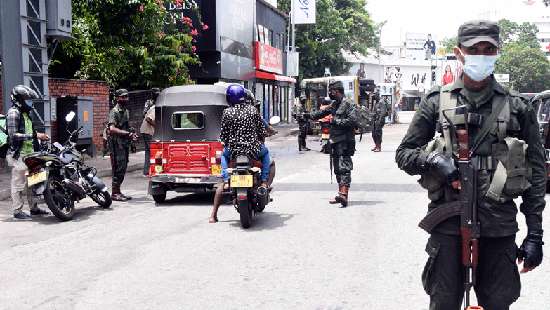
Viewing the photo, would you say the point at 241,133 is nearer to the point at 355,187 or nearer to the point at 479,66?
the point at 355,187

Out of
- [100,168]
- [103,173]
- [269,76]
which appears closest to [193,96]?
[103,173]

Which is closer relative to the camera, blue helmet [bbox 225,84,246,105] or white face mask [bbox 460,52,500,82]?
white face mask [bbox 460,52,500,82]

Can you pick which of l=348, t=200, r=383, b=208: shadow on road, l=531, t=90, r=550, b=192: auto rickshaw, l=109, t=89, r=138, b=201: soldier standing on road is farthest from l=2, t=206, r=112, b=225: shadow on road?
l=531, t=90, r=550, b=192: auto rickshaw

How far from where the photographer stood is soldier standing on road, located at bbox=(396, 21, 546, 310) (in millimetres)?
3250

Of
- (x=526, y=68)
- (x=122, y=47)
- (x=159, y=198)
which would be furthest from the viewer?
(x=526, y=68)

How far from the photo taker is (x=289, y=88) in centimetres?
4603

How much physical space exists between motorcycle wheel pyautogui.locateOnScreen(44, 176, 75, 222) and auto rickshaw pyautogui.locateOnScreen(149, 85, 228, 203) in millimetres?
1602

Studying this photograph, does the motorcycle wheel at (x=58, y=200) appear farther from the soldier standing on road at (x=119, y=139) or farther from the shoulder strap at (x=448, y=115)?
the shoulder strap at (x=448, y=115)

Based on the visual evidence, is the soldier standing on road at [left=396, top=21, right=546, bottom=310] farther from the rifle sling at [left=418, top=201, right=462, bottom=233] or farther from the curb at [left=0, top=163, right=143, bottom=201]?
the curb at [left=0, top=163, right=143, bottom=201]

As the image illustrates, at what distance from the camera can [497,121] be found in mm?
3262

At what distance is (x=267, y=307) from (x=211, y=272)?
1183mm

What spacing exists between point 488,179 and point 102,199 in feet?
25.8

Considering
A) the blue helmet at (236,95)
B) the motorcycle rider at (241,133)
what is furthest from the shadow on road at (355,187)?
the blue helmet at (236,95)

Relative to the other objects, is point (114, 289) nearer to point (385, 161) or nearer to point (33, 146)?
point (33, 146)
